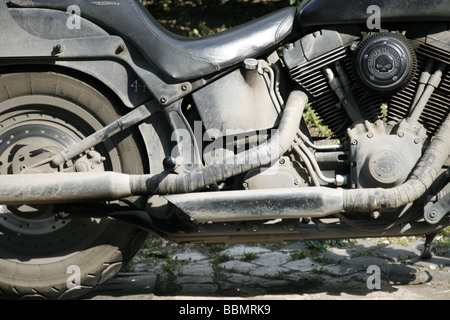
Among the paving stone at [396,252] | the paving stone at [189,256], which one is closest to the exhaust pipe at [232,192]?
the paving stone at [396,252]

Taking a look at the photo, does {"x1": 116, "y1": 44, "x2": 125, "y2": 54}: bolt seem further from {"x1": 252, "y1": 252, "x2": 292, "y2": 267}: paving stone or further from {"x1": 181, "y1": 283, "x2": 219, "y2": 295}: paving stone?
{"x1": 252, "y1": 252, "x2": 292, "y2": 267}: paving stone

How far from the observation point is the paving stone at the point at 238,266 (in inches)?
177

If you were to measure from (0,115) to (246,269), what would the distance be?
6.69 ft

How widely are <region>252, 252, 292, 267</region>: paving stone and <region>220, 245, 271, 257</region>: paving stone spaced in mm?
97

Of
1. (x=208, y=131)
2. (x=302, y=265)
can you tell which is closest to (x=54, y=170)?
(x=208, y=131)

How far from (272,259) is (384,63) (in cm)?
197

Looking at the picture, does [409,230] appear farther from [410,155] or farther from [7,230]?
[7,230]

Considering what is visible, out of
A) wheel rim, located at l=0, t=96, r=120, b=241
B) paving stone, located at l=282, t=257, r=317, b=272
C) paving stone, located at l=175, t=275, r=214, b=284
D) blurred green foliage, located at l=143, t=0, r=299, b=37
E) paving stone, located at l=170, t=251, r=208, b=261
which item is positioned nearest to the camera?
wheel rim, located at l=0, t=96, r=120, b=241

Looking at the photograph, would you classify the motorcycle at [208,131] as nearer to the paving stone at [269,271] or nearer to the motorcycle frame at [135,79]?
the motorcycle frame at [135,79]

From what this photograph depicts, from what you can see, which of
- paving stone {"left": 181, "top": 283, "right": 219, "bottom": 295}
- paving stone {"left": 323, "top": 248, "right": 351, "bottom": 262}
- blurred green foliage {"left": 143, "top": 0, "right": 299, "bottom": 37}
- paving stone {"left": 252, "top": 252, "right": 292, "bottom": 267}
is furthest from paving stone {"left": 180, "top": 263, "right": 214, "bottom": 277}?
blurred green foliage {"left": 143, "top": 0, "right": 299, "bottom": 37}

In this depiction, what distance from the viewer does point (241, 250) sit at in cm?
495

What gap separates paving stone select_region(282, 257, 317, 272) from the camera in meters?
4.47

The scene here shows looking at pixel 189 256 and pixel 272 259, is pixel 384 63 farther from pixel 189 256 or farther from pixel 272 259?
pixel 189 256

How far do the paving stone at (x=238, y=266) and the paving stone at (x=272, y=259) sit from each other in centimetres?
8
